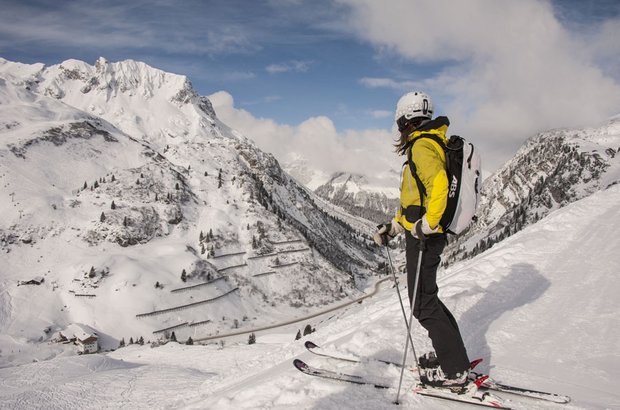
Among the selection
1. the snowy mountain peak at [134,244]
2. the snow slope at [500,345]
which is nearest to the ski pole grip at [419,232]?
the snow slope at [500,345]

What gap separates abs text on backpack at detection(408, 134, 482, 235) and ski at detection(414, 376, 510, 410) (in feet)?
8.08

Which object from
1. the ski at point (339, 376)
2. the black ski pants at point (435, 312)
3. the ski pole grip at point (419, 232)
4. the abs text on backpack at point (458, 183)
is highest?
the abs text on backpack at point (458, 183)

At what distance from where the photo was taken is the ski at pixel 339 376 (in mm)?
6551

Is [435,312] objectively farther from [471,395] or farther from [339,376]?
[339,376]

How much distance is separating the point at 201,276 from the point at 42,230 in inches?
2128

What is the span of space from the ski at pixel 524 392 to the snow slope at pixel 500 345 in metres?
0.10

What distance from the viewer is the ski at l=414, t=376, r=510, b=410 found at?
5.66 metres

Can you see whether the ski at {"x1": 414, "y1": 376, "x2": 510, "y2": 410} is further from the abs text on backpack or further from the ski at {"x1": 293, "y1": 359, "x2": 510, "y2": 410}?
the abs text on backpack

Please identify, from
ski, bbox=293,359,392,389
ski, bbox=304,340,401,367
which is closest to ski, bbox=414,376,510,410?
ski, bbox=293,359,392,389

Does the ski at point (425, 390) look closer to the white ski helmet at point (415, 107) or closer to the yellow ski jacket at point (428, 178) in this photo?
the yellow ski jacket at point (428, 178)

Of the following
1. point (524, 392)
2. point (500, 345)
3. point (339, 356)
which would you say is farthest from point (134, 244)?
point (524, 392)

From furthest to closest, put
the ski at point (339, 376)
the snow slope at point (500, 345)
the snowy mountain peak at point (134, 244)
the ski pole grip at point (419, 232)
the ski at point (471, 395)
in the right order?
the snowy mountain peak at point (134, 244) < the ski at point (339, 376) < the snow slope at point (500, 345) < the ski pole grip at point (419, 232) < the ski at point (471, 395)

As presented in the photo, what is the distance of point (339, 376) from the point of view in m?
6.81

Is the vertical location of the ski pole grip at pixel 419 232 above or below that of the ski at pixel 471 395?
above
